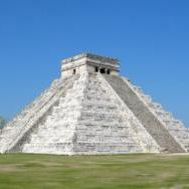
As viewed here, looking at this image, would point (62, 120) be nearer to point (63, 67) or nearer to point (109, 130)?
point (109, 130)

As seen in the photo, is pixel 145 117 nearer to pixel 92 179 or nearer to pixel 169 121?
pixel 169 121

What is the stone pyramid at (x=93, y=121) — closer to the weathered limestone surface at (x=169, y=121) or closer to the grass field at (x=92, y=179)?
the weathered limestone surface at (x=169, y=121)

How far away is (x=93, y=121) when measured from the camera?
1785 inches

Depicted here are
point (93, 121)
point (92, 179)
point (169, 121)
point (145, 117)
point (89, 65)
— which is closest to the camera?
point (92, 179)

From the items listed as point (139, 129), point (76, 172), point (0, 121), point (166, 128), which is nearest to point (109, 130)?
point (139, 129)

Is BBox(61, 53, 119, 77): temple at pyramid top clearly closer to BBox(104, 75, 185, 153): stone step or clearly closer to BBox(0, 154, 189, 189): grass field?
BBox(104, 75, 185, 153): stone step

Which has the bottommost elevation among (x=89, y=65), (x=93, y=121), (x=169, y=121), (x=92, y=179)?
(x=92, y=179)

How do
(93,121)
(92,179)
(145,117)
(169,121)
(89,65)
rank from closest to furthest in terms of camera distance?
(92,179)
(93,121)
(145,117)
(169,121)
(89,65)

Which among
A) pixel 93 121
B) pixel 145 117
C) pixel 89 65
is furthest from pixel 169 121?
pixel 89 65

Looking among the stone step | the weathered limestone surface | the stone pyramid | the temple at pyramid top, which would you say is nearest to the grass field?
the stone pyramid

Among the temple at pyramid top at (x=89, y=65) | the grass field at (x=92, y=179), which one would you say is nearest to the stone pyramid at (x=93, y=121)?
the temple at pyramid top at (x=89, y=65)

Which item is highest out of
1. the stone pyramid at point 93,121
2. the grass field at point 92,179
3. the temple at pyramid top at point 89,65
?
the temple at pyramid top at point 89,65

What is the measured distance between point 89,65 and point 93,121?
42.3ft

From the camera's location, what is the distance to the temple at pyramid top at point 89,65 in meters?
56.4
